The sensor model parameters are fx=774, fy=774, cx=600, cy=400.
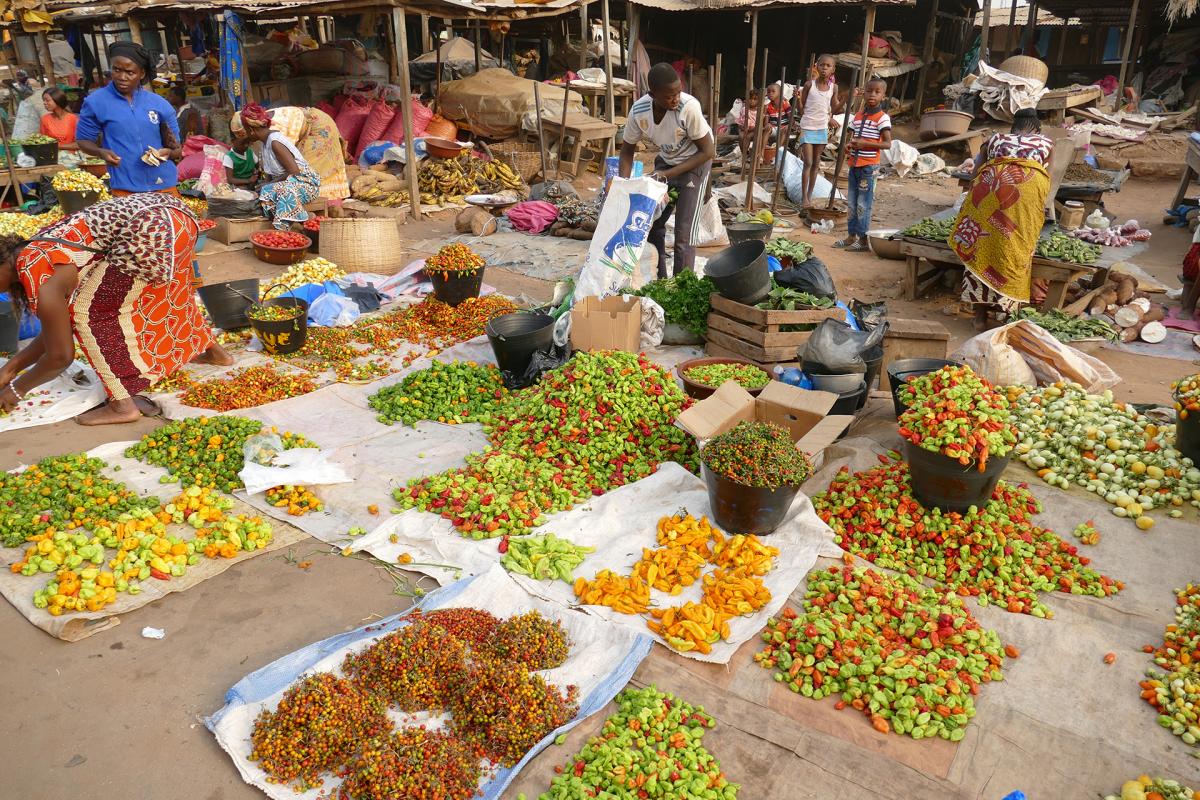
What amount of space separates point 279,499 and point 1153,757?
3662 millimetres

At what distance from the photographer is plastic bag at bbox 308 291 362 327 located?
20.7 feet

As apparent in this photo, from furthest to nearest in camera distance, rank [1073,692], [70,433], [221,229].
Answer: [221,229] → [70,433] → [1073,692]

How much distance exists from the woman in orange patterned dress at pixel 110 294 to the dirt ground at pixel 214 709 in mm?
1868

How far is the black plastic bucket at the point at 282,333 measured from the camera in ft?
18.0

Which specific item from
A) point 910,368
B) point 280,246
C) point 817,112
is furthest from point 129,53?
point 817,112

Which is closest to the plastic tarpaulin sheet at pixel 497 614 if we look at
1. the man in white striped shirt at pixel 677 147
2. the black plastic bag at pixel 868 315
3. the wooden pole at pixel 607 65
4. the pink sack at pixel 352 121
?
the black plastic bag at pixel 868 315

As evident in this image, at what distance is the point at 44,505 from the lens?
11.8 ft

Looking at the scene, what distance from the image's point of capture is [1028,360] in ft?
15.5

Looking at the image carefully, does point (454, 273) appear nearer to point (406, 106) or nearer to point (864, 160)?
point (406, 106)

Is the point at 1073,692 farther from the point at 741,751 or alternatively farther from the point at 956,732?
the point at 741,751

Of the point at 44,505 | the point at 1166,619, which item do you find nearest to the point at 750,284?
the point at 1166,619

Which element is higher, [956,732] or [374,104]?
[374,104]

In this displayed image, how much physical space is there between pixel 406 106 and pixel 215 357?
5024 millimetres

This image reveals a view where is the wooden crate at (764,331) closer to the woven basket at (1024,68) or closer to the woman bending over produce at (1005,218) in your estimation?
the woman bending over produce at (1005,218)
